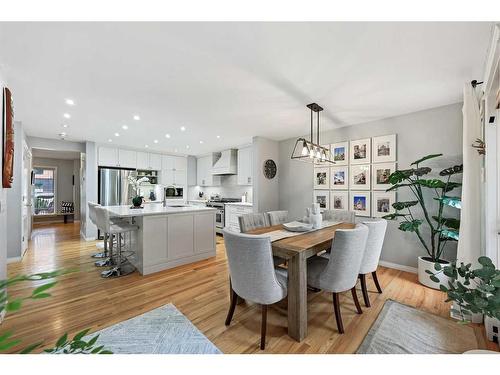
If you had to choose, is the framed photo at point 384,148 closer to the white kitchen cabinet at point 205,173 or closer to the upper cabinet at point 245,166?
the upper cabinet at point 245,166

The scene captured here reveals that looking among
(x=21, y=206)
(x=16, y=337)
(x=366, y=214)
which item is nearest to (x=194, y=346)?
(x=16, y=337)

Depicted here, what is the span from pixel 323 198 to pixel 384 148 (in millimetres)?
1277

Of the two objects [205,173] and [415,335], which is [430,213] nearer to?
[415,335]

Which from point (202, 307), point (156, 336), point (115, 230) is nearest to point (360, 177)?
point (202, 307)

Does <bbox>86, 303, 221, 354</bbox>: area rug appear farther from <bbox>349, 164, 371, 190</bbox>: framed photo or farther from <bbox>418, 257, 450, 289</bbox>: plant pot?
<bbox>349, 164, 371, 190</bbox>: framed photo

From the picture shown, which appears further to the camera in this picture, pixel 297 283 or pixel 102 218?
pixel 102 218

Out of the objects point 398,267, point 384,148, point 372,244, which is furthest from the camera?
point 384,148

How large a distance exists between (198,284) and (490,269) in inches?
106

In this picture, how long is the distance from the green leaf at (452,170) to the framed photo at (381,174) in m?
0.66

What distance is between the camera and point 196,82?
7.63 ft

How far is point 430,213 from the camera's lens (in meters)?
3.05

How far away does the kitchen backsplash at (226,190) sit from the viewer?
6.17 meters

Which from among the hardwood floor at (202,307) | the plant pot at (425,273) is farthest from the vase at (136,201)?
the plant pot at (425,273)
